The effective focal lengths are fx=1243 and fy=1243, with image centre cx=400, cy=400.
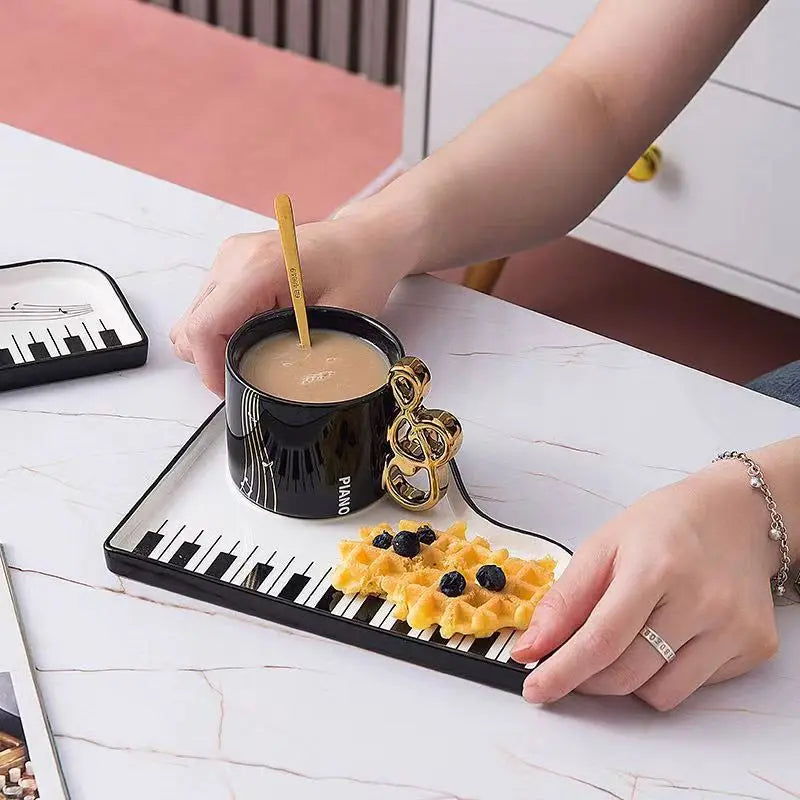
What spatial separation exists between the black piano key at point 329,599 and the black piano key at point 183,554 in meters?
0.09

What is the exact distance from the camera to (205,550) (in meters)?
0.78

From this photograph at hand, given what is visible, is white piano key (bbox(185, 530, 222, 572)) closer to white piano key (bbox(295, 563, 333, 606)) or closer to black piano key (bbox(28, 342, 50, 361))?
white piano key (bbox(295, 563, 333, 606))

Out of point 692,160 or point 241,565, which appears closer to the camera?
point 241,565

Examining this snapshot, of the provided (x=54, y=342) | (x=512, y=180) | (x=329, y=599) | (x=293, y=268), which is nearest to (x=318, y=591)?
(x=329, y=599)

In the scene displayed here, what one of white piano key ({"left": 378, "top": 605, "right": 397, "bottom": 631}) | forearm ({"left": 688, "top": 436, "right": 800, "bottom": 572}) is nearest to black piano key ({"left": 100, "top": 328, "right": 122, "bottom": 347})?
white piano key ({"left": 378, "top": 605, "right": 397, "bottom": 631})

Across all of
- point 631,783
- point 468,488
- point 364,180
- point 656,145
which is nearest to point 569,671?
point 631,783

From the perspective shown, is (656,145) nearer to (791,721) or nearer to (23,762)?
(791,721)

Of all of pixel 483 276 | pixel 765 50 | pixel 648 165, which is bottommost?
pixel 483 276

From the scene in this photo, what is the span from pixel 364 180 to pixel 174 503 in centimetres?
180

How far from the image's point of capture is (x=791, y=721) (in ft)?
2.35

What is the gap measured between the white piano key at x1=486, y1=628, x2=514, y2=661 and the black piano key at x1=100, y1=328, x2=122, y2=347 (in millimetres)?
384

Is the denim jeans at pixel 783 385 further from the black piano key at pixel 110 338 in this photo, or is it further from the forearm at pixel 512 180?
the black piano key at pixel 110 338

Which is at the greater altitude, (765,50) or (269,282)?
(269,282)

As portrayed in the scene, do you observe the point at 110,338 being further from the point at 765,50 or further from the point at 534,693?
the point at 765,50
